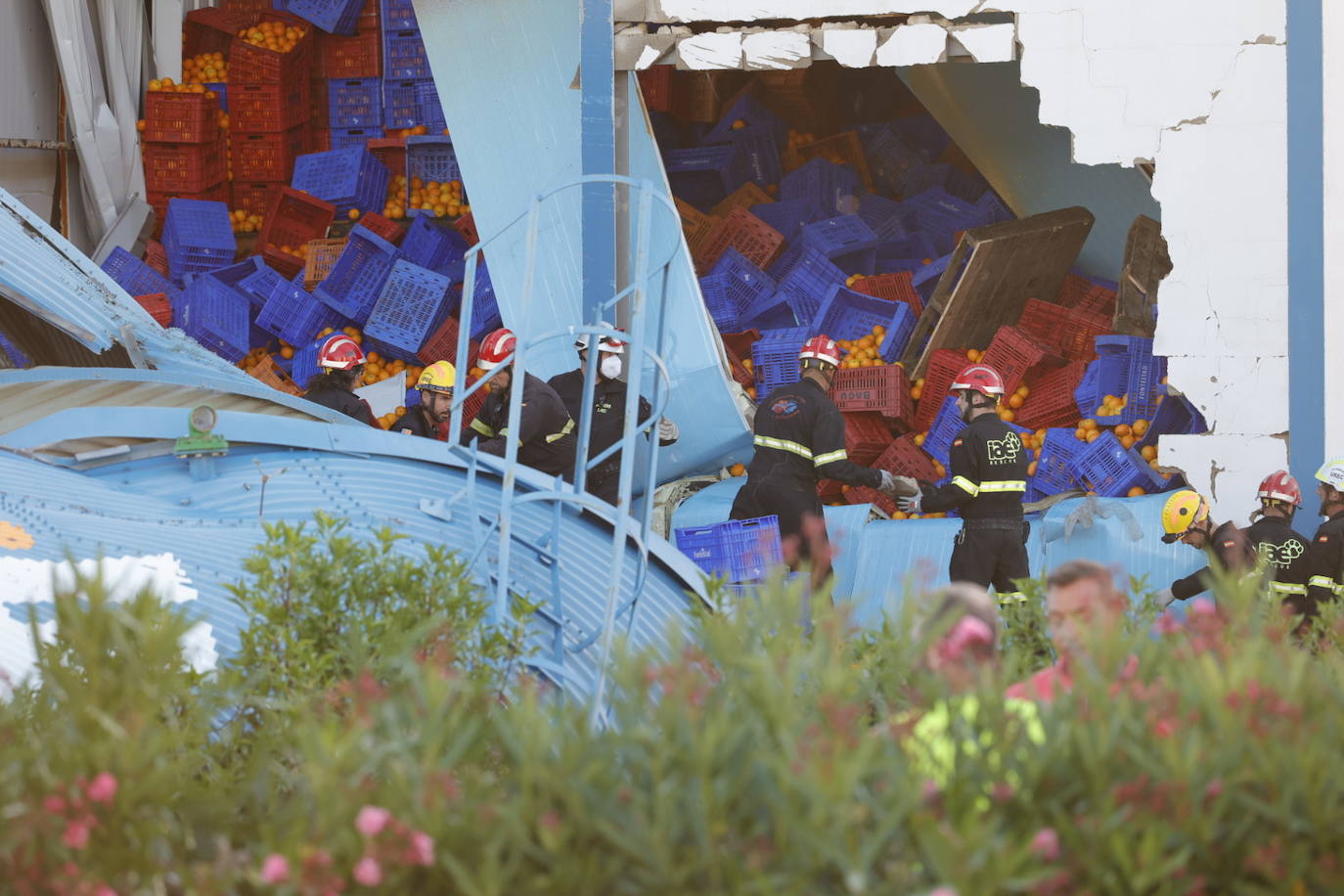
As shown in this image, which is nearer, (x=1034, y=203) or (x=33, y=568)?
(x=33, y=568)

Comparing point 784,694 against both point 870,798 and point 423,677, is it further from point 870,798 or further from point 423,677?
point 423,677

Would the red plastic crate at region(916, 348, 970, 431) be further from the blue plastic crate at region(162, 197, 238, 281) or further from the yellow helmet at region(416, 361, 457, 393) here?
the blue plastic crate at region(162, 197, 238, 281)

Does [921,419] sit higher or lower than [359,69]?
lower

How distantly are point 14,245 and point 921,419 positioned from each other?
5447 millimetres

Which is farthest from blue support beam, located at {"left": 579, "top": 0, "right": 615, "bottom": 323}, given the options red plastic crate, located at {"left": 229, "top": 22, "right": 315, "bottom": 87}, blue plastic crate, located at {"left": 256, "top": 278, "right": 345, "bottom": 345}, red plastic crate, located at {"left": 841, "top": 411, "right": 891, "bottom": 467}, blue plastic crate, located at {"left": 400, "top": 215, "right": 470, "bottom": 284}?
red plastic crate, located at {"left": 229, "top": 22, "right": 315, "bottom": 87}

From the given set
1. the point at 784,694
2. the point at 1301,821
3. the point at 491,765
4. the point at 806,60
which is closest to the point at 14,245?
the point at 806,60

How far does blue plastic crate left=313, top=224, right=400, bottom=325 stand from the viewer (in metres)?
11.3

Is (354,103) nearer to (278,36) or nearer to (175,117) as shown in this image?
(278,36)

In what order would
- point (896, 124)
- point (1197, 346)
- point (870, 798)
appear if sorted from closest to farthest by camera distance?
point (870, 798)
point (1197, 346)
point (896, 124)

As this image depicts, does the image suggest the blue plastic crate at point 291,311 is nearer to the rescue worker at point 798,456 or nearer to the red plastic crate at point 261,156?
the red plastic crate at point 261,156

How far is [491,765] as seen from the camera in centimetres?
319

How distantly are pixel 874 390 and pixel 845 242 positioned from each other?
144cm

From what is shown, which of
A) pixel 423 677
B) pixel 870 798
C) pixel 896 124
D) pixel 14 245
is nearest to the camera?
pixel 870 798

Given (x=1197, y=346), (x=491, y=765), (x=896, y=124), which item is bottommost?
(x=491, y=765)
